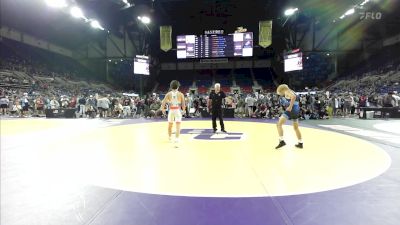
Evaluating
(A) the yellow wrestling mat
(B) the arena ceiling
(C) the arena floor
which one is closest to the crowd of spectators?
(B) the arena ceiling

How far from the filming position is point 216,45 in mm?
21406

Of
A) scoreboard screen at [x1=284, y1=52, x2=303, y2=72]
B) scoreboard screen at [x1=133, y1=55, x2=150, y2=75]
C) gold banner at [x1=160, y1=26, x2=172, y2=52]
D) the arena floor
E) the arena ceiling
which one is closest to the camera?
the arena floor

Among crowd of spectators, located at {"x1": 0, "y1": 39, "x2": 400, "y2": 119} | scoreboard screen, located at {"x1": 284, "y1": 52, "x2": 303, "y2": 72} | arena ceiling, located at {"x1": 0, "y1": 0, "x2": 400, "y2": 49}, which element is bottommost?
crowd of spectators, located at {"x1": 0, "y1": 39, "x2": 400, "y2": 119}

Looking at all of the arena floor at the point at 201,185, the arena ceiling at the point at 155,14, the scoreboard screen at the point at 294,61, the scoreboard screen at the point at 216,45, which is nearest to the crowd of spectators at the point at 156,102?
the scoreboard screen at the point at 294,61

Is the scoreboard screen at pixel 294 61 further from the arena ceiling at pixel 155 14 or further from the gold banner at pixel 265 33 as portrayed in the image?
the arena ceiling at pixel 155 14

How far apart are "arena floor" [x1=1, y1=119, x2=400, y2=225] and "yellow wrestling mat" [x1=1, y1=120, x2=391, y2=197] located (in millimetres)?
14

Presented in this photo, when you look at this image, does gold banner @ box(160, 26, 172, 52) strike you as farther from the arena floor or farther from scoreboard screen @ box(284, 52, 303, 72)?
the arena floor

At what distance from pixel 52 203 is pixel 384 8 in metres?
26.9

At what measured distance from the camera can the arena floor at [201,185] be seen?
2529 mm

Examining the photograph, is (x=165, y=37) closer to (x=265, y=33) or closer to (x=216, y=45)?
(x=216, y=45)

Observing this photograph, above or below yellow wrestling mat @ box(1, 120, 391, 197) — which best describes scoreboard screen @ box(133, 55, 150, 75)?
above

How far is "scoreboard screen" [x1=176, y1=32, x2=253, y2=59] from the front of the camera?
21.2 meters

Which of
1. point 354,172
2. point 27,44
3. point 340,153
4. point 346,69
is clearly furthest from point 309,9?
point 27,44

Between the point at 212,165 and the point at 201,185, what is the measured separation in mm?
1035
